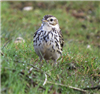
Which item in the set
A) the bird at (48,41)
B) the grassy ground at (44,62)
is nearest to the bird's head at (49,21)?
the bird at (48,41)

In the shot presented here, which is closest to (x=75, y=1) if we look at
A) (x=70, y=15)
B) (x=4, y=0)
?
(x=70, y=15)

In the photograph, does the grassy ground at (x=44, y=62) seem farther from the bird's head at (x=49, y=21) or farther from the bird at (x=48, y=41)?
the bird's head at (x=49, y=21)

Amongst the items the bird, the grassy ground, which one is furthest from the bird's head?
the grassy ground

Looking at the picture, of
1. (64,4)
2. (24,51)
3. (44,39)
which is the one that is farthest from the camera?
Answer: (64,4)

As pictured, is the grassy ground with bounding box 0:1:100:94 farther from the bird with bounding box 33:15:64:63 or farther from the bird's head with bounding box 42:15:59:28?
the bird's head with bounding box 42:15:59:28

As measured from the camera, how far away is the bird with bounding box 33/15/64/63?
4.70 metres

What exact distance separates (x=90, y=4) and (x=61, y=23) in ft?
10.6

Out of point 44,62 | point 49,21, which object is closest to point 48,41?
point 44,62

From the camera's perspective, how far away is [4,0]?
1177 cm

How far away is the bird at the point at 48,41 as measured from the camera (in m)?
4.70

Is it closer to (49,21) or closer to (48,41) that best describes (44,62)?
(48,41)

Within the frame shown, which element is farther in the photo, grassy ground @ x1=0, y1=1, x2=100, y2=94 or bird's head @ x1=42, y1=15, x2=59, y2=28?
bird's head @ x1=42, y1=15, x2=59, y2=28

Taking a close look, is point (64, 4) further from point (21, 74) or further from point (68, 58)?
point (21, 74)

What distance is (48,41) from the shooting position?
4707 mm
